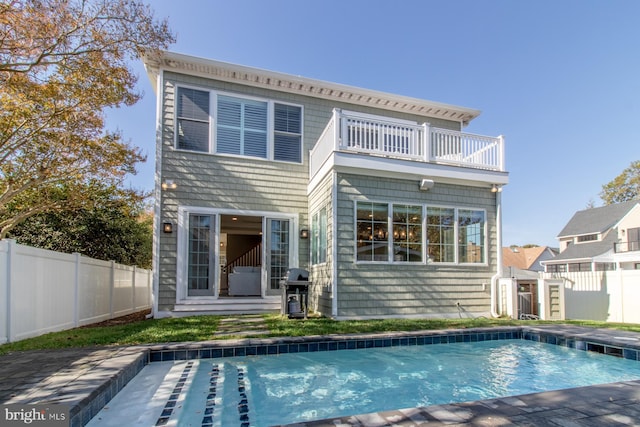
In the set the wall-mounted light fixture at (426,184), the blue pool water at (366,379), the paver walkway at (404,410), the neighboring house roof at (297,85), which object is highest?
the neighboring house roof at (297,85)

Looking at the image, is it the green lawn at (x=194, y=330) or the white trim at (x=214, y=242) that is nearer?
the green lawn at (x=194, y=330)

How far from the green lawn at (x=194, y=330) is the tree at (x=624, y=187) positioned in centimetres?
3310

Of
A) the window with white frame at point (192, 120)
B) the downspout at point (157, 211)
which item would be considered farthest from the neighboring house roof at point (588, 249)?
the downspout at point (157, 211)

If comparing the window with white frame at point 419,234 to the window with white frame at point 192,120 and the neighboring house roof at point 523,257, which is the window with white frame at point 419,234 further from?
the neighboring house roof at point 523,257

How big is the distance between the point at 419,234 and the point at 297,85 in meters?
4.80

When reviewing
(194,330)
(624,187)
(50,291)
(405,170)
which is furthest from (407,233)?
(624,187)

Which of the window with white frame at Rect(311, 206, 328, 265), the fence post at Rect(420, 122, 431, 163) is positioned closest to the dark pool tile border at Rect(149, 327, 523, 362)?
the window with white frame at Rect(311, 206, 328, 265)

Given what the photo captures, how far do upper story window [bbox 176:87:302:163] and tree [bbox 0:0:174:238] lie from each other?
1.52 metres

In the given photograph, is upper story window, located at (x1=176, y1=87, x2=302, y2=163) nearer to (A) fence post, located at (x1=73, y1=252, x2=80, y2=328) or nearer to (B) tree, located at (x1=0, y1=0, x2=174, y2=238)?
(B) tree, located at (x1=0, y1=0, x2=174, y2=238)

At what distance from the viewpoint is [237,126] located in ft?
29.1

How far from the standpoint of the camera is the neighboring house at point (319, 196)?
293 inches

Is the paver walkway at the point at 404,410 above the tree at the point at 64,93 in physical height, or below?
below

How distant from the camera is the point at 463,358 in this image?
5.19 meters

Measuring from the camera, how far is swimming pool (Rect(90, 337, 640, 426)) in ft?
10.6
